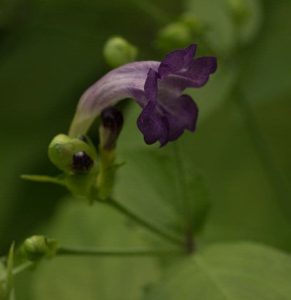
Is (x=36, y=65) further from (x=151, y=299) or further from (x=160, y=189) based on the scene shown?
(x=151, y=299)

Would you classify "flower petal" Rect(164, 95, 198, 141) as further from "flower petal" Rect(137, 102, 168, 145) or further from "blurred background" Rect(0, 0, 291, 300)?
"blurred background" Rect(0, 0, 291, 300)

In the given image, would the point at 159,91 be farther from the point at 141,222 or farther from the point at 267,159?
the point at 267,159

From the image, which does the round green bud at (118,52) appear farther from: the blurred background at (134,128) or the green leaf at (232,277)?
the green leaf at (232,277)

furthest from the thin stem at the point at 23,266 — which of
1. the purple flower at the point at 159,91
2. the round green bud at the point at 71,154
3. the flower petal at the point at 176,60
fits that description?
the flower petal at the point at 176,60

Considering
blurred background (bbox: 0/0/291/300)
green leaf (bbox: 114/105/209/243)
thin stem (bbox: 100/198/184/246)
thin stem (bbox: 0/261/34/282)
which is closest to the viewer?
thin stem (bbox: 0/261/34/282)

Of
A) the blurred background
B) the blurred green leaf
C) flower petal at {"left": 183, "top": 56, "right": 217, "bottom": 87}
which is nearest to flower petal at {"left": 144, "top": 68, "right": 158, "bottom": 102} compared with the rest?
flower petal at {"left": 183, "top": 56, "right": 217, "bottom": 87}

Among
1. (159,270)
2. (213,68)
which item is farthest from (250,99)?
(213,68)

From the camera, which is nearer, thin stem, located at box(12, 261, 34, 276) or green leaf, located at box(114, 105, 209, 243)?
thin stem, located at box(12, 261, 34, 276)

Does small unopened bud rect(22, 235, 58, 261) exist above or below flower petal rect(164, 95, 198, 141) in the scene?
below
